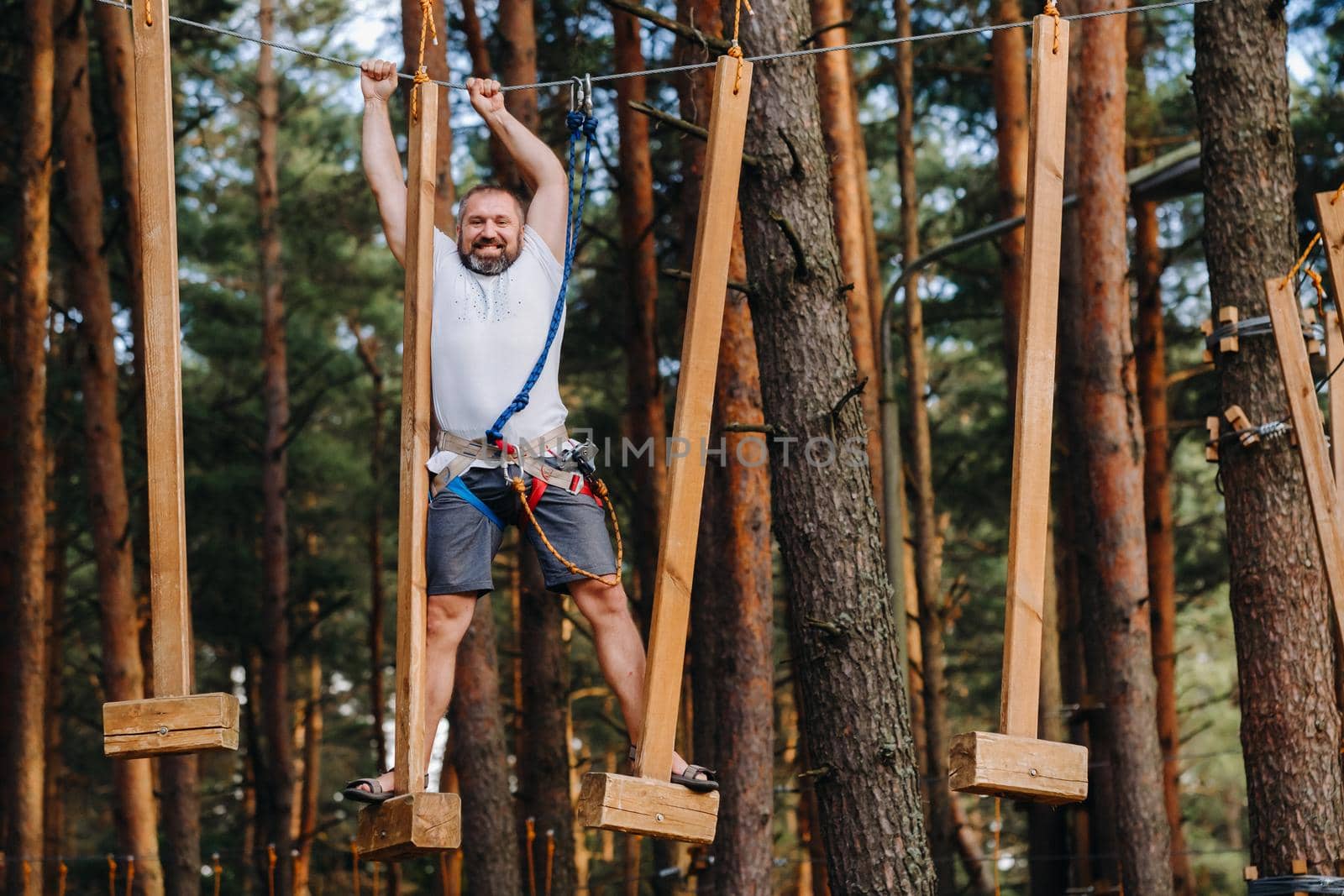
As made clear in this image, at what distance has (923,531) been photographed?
14.0 m

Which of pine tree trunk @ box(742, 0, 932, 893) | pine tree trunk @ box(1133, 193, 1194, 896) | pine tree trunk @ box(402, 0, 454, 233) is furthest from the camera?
pine tree trunk @ box(1133, 193, 1194, 896)

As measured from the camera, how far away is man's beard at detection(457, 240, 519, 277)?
480 cm

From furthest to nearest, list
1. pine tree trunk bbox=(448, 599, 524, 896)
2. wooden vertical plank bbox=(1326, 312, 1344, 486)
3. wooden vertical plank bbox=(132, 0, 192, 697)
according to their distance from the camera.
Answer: pine tree trunk bbox=(448, 599, 524, 896)
wooden vertical plank bbox=(1326, 312, 1344, 486)
wooden vertical plank bbox=(132, 0, 192, 697)

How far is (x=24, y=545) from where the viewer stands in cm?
1213

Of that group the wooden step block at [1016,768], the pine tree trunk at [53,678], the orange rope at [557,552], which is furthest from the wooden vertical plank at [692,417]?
the pine tree trunk at [53,678]

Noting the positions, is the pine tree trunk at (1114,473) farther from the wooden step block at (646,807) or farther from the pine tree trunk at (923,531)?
the wooden step block at (646,807)

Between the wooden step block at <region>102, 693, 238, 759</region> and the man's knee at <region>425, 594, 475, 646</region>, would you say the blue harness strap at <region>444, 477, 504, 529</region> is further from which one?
the wooden step block at <region>102, 693, 238, 759</region>

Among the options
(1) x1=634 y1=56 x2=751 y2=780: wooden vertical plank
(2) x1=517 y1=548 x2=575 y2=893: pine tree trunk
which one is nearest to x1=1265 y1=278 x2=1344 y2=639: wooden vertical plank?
(1) x1=634 y1=56 x2=751 y2=780: wooden vertical plank

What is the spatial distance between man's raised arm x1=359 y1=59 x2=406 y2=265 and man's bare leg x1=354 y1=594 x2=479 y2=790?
1085 millimetres

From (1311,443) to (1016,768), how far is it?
8.53ft

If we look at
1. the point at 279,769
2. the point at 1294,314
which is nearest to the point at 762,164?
the point at 1294,314

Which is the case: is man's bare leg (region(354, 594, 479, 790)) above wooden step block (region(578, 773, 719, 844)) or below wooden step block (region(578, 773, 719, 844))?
above

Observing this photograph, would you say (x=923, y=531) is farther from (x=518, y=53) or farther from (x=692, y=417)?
(x=692, y=417)

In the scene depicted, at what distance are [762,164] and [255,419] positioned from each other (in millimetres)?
12652
